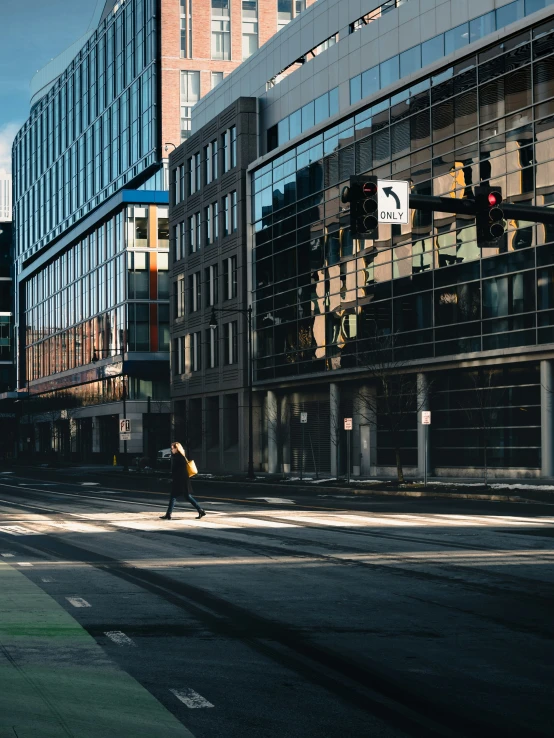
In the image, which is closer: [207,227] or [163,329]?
[207,227]

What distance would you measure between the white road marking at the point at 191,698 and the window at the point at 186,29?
87.0 meters

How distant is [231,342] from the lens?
67.7 m

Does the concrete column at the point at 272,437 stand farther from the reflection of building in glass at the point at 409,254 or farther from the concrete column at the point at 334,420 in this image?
the concrete column at the point at 334,420

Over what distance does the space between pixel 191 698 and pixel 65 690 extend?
0.91 metres

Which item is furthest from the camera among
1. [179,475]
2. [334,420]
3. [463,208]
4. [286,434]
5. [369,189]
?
[286,434]

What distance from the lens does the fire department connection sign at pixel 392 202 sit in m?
16.6

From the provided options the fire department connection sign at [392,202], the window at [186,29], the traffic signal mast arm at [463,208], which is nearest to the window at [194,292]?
the window at [186,29]

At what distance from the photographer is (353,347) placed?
172ft

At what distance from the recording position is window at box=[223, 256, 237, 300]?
6688 cm

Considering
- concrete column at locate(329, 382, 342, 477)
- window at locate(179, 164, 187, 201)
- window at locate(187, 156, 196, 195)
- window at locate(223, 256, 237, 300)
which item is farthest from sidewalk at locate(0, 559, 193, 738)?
window at locate(179, 164, 187, 201)

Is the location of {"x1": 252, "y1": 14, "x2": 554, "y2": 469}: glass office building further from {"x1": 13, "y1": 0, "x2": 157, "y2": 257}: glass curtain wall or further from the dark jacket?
{"x1": 13, "y1": 0, "x2": 157, "y2": 257}: glass curtain wall

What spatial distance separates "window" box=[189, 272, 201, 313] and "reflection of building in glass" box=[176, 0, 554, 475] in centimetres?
1029

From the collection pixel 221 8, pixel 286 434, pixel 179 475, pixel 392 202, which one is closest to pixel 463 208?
pixel 392 202

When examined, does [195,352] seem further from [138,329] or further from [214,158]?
[138,329]
